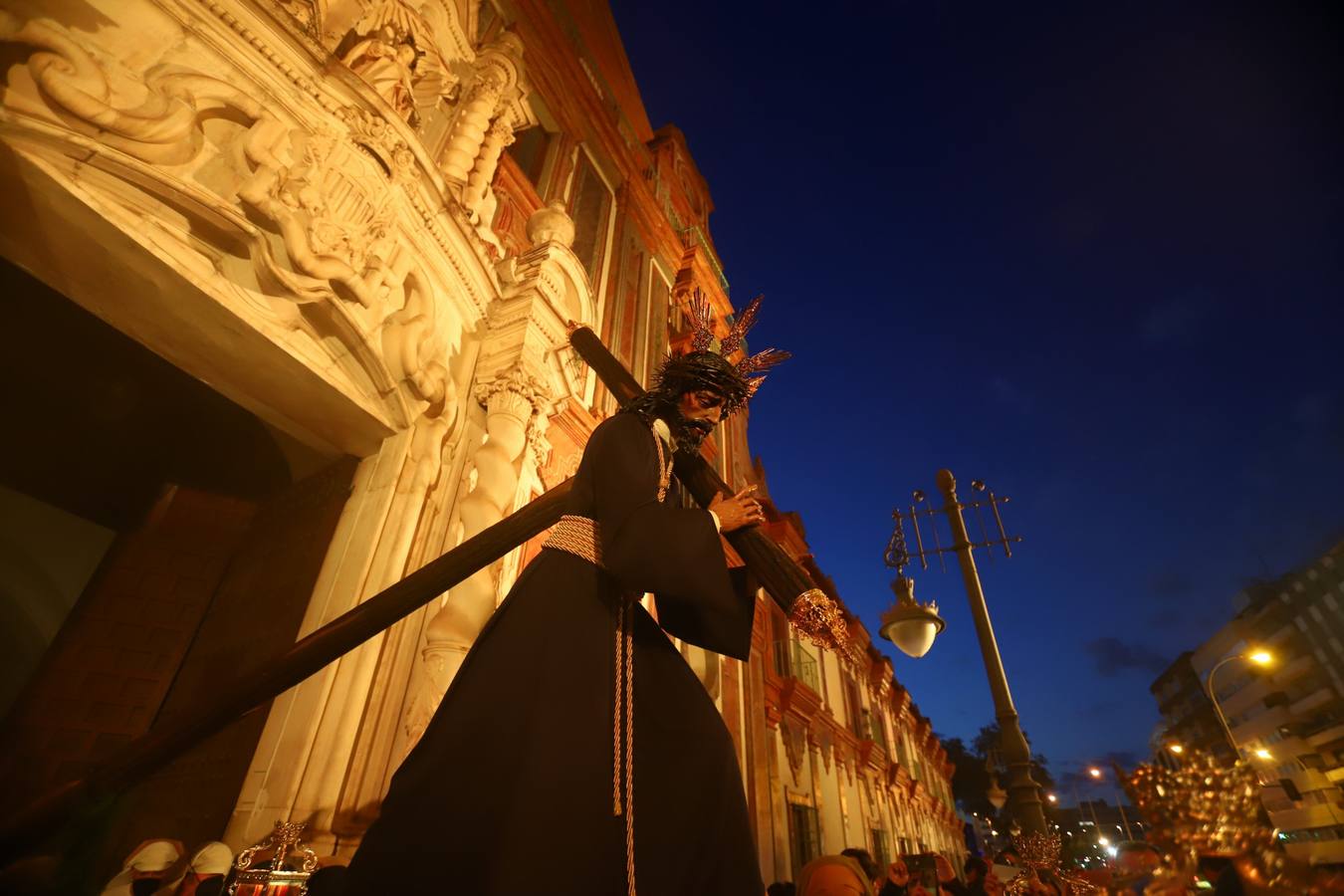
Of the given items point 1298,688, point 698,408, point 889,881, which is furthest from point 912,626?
point 1298,688

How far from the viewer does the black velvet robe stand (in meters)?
1.08

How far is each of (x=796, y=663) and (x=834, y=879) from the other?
1154 cm

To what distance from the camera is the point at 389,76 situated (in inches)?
156

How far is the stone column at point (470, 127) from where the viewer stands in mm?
4688

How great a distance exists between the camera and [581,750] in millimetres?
1229

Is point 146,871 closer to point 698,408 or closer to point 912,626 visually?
point 698,408

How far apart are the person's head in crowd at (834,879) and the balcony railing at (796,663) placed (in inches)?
362

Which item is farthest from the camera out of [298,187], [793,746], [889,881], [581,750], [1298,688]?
[1298,688]

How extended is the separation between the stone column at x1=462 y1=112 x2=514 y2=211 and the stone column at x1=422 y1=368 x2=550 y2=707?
1.88 metres

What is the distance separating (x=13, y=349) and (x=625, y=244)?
7.18 meters

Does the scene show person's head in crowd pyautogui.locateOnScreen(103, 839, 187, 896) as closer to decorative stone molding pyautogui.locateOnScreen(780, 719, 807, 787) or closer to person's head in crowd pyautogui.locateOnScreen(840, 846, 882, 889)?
person's head in crowd pyautogui.locateOnScreen(840, 846, 882, 889)

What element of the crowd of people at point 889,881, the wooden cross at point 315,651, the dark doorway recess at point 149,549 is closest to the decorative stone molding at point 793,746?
the crowd of people at point 889,881

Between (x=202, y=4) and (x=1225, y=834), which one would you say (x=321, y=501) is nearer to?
(x=202, y=4)

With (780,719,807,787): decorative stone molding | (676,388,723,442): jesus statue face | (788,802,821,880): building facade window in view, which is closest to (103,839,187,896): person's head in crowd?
(676,388,723,442): jesus statue face
